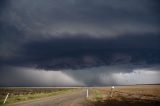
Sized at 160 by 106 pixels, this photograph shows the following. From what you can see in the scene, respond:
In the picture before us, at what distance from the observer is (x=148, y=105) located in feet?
79.9

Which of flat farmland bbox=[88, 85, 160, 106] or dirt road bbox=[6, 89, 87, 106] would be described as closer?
dirt road bbox=[6, 89, 87, 106]

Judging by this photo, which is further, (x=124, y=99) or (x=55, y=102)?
(x=124, y=99)

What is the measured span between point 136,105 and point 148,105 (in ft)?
4.45

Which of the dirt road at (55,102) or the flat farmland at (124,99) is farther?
the flat farmland at (124,99)

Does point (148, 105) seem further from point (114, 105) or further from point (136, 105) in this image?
point (114, 105)

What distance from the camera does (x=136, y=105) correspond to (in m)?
24.4

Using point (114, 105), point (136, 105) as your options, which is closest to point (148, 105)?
point (136, 105)

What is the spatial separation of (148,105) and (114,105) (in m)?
3.88

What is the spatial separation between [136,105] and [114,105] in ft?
8.31

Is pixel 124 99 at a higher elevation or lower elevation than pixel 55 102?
higher
